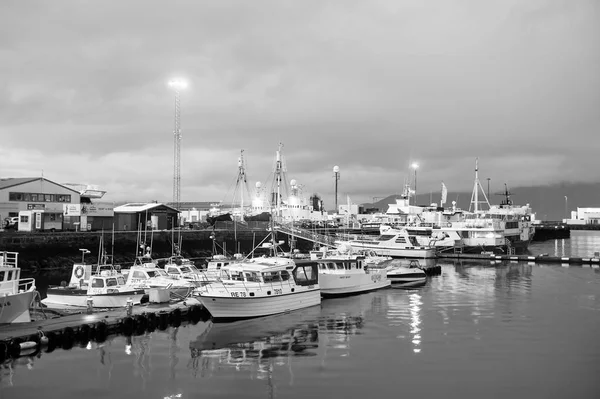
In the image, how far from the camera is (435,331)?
24.8m

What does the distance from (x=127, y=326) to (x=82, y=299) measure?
7.23 metres

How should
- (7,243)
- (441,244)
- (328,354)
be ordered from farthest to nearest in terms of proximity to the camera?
1. (441,244)
2. (7,243)
3. (328,354)

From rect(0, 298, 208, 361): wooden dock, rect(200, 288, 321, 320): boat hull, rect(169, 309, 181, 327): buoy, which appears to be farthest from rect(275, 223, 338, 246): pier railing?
rect(169, 309, 181, 327): buoy

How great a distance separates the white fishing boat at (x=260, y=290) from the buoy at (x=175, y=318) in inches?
61.6

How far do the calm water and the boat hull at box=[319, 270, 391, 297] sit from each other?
3408 millimetres

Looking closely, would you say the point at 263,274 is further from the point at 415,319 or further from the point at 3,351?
the point at 3,351

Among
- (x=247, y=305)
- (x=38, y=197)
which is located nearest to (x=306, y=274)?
(x=247, y=305)

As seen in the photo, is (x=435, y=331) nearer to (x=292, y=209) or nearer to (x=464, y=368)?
(x=464, y=368)

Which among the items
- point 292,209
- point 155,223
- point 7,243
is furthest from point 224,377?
point 292,209

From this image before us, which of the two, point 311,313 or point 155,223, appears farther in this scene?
point 155,223

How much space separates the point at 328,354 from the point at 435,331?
7.02m

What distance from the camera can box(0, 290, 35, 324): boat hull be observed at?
2159 cm

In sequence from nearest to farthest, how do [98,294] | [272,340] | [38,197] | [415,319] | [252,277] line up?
[272,340] < [252,277] < [415,319] < [98,294] < [38,197]

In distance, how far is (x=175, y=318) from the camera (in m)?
25.7
